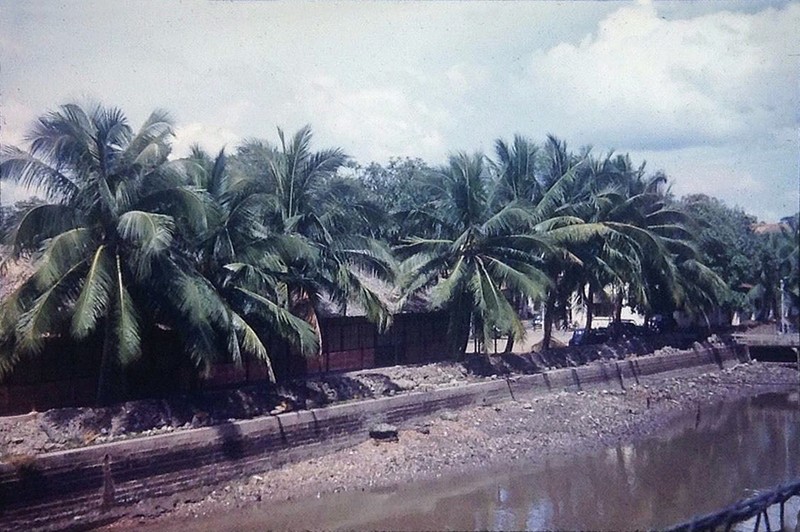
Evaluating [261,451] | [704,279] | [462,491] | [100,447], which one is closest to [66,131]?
[100,447]

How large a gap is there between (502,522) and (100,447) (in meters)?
6.64

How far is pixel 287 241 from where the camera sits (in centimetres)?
1566

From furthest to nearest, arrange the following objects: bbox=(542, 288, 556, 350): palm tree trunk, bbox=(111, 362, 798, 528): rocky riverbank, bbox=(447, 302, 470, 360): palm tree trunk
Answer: bbox=(542, 288, 556, 350): palm tree trunk < bbox=(447, 302, 470, 360): palm tree trunk < bbox=(111, 362, 798, 528): rocky riverbank

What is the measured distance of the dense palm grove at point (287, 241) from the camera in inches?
503

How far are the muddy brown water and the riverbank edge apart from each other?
97 cm

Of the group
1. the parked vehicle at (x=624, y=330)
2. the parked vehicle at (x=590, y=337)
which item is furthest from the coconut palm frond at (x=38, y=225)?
the parked vehicle at (x=624, y=330)

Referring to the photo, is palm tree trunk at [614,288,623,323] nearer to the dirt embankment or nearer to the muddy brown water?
the dirt embankment

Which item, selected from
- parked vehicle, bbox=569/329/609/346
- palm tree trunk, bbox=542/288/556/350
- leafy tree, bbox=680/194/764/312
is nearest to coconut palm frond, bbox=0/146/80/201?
palm tree trunk, bbox=542/288/556/350

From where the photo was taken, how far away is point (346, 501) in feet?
45.6

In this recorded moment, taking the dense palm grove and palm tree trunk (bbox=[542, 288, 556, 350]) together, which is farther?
palm tree trunk (bbox=[542, 288, 556, 350])

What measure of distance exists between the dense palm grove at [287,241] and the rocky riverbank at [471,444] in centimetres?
233

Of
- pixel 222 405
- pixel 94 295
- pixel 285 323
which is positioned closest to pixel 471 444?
pixel 285 323

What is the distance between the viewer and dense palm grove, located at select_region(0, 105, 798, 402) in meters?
12.8

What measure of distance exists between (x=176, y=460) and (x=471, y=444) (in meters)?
6.85
